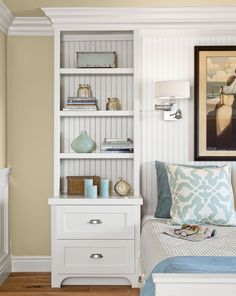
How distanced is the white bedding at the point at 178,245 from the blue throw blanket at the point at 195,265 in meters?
0.29

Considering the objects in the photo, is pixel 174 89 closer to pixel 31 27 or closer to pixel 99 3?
pixel 99 3

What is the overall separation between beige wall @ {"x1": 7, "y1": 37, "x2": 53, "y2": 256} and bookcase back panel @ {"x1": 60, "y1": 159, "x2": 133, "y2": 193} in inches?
5.6

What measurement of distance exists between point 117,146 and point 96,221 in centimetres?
71

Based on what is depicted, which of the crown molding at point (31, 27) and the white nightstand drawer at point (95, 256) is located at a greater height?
the crown molding at point (31, 27)

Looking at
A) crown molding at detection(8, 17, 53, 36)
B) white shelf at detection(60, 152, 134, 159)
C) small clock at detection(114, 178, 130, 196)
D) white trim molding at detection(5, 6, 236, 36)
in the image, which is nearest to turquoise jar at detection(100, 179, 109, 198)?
small clock at detection(114, 178, 130, 196)

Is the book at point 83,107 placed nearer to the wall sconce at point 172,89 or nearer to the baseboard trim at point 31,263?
the wall sconce at point 172,89

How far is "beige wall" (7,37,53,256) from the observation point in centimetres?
501

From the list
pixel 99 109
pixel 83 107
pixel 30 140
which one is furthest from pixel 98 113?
pixel 30 140

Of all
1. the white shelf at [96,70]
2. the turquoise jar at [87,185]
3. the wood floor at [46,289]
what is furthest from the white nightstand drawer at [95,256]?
the white shelf at [96,70]

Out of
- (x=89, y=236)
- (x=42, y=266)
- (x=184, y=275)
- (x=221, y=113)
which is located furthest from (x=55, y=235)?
(x=184, y=275)

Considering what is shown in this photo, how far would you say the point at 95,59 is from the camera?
4812mm

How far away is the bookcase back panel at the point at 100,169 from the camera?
501 centimetres

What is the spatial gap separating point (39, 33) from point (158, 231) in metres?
2.22

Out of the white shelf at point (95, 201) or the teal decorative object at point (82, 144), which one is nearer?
the white shelf at point (95, 201)
